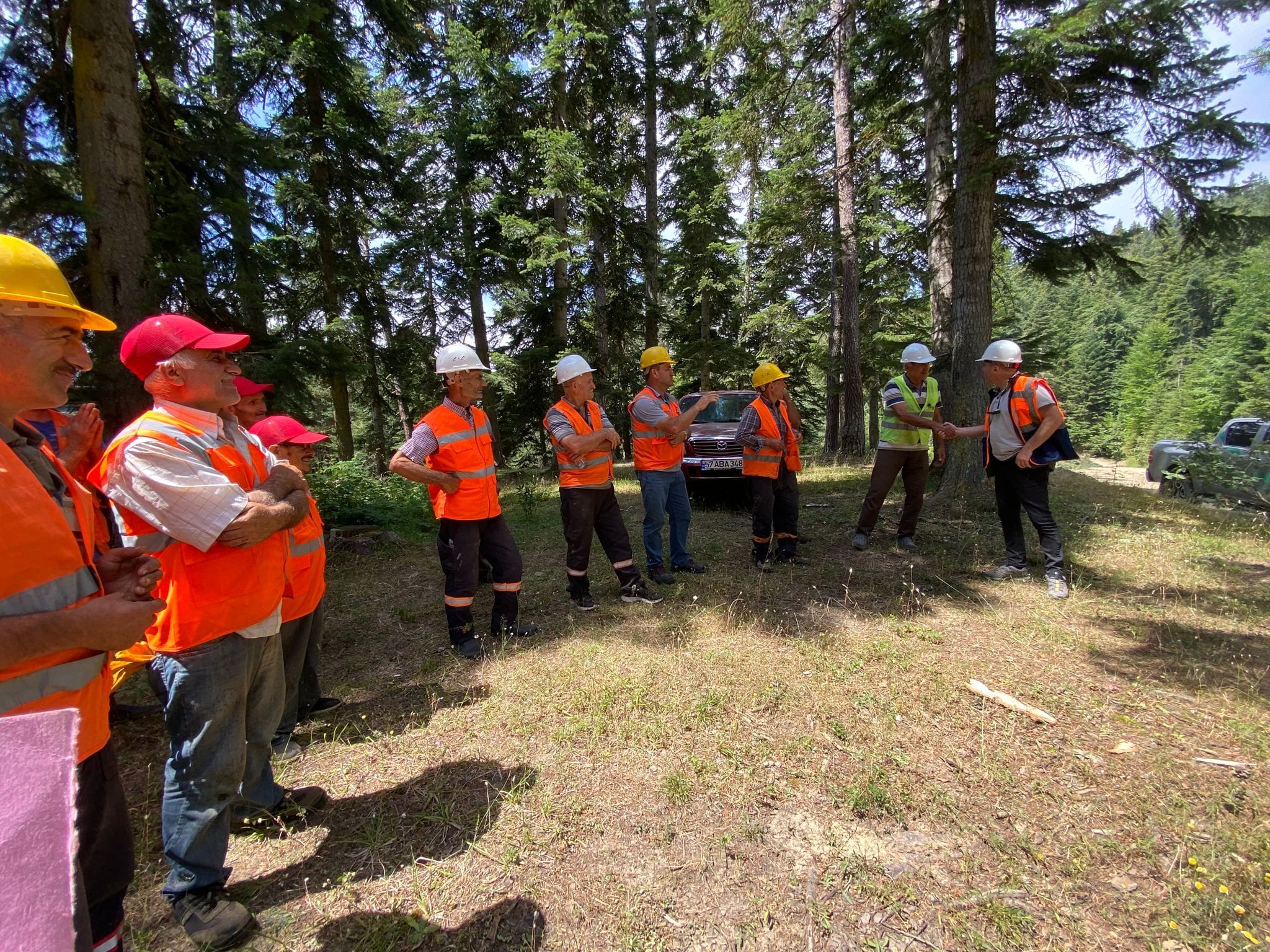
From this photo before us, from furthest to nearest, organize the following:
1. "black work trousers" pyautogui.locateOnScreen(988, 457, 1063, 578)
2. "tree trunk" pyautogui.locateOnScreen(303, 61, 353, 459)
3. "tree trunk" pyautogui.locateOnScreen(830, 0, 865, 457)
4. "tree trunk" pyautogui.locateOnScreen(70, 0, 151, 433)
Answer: "tree trunk" pyautogui.locateOnScreen(830, 0, 865, 457) → "tree trunk" pyautogui.locateOnScreen(303, 61, 353, 459) → "black work trousers" pyautogui.locateOnScreen(988, 457, 1063, 578) → "tree trunk" pyautogui.locateOnScreen(70, 0, 151, 433)

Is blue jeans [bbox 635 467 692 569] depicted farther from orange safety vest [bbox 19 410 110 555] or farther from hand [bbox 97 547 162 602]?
hand [bbox 97 547 162 602]

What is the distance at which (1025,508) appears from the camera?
496cm

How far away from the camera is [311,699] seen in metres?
3.48

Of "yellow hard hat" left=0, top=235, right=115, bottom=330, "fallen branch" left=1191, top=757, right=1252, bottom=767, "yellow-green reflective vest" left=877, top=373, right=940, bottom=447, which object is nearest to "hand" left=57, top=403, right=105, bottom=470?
"yellow hard hat" left=0, top=235, right=115, bottom=330

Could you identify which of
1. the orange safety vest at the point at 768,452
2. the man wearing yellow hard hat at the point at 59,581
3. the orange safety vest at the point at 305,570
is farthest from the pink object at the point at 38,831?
the orange safety vest at the point at 768,452

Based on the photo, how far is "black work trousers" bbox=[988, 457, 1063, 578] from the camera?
16.0ft

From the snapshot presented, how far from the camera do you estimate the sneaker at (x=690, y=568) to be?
5.75 metres

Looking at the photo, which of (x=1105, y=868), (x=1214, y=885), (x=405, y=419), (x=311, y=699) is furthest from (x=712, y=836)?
(x=405, y=419)

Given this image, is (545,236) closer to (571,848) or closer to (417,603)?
(417,603)

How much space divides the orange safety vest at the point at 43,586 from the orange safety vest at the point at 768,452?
497 cm

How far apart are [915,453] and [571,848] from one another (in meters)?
5.20

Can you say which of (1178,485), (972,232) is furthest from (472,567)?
(1178,485)

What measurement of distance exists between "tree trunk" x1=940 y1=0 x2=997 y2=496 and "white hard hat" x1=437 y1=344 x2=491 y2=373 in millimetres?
5876

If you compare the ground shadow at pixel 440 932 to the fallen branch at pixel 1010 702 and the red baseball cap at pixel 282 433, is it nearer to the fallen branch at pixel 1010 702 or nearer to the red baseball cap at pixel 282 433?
the red baseball cap at pixel 282 433
